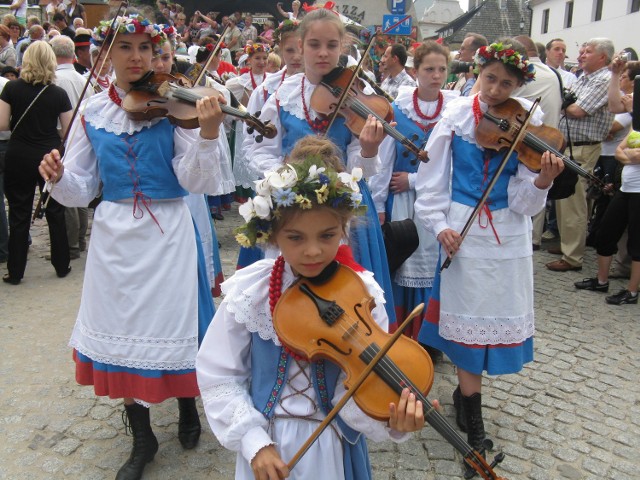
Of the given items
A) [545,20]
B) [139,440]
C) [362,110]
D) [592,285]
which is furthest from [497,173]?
[545,20]

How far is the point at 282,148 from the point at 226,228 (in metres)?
4.19

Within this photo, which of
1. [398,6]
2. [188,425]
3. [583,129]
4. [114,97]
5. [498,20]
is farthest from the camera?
[498,20]

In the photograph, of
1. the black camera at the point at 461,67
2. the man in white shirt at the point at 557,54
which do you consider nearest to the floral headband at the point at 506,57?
the black camera at the point at 461,67

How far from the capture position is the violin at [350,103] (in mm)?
3363

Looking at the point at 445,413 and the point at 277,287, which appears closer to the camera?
the point at 277,287

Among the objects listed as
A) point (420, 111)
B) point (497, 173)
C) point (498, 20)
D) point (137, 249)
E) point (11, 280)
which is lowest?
point (11, 280)

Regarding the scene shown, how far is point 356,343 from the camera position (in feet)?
5.63

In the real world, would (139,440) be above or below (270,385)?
below

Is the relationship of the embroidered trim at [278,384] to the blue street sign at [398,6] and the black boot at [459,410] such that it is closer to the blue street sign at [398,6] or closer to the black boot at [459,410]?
the black boot at [459,410]

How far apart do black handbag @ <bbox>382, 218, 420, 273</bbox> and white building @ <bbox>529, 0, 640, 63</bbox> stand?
2259cm

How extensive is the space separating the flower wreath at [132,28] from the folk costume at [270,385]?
60.3 inches

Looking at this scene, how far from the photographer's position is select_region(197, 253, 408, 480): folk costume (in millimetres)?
1851

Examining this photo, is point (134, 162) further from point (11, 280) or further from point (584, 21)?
point (584, 21)

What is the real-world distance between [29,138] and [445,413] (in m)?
4.41
